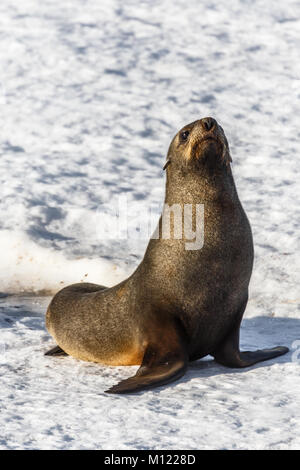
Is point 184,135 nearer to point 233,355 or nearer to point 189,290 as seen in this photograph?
point 189,290

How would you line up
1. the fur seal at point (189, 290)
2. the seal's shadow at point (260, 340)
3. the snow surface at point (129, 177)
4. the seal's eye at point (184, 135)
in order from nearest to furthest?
the snow surface at point (129, 177)
the fur seal at point (189, 290)
the seal's shadow at point (260, 340)
the seal's eye at point (184, 135)

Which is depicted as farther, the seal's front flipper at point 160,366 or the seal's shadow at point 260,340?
the seal's shadow at point 260,340

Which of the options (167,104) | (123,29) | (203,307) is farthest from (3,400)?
(123,29)

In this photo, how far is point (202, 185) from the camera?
4.93 meters

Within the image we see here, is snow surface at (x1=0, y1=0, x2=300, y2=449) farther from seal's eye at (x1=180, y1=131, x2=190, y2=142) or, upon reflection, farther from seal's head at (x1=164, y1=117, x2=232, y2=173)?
seal's eye at (x1=180, y1=131, x2=190, y2=142)

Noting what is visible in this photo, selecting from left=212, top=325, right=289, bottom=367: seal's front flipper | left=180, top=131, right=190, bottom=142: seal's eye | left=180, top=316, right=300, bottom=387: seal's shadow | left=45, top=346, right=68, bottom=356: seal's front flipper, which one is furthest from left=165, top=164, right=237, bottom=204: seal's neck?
left=45, top=346, right=68, bottom=356: seal's front flipper

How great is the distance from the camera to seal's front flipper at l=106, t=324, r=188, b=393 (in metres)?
4.34

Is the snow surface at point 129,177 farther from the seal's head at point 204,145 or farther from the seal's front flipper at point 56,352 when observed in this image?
the seal's head at point 204,145

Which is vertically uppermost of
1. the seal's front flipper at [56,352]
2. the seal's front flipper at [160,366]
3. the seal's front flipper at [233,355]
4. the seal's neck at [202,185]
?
the seal's neck at [202,185]

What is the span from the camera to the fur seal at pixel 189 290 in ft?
15.3

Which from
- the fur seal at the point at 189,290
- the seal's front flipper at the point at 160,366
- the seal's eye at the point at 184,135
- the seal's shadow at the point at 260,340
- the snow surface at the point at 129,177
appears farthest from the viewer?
the seal's eye at the point at 184,135

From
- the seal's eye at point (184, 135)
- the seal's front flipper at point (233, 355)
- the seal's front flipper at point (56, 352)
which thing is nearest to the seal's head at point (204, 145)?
the seal's eye at point (184, 135)

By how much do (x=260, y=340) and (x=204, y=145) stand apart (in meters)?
1.71

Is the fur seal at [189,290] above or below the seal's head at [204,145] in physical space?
below
